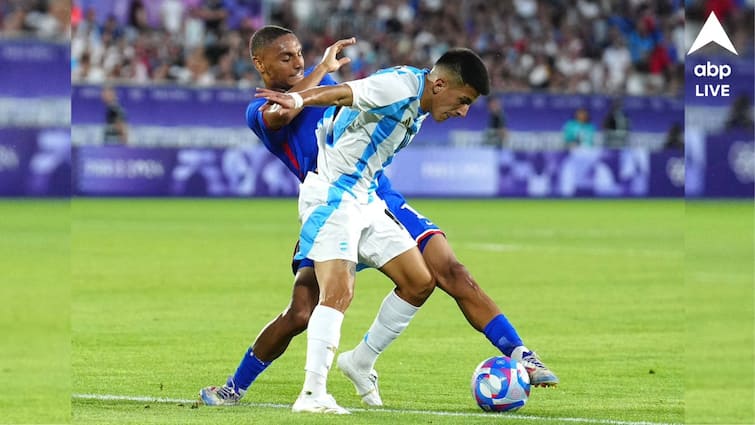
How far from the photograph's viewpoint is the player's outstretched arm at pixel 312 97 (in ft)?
20.9

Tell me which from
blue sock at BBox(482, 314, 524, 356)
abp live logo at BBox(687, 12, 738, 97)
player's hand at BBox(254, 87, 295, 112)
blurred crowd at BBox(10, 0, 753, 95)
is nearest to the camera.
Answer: abp live logo at BBox(687, 12, 738, 97)

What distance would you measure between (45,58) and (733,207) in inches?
976

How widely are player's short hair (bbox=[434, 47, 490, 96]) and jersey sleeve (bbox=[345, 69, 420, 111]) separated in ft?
0.65

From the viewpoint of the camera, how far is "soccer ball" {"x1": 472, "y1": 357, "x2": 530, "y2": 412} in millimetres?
7305

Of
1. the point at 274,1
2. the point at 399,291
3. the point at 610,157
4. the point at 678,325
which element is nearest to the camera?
the point at 399,291

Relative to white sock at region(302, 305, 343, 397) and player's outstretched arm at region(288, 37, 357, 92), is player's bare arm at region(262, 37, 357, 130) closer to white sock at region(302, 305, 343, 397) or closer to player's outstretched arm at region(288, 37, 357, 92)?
player's outstretched arm at region(288, 37, 357, 92)

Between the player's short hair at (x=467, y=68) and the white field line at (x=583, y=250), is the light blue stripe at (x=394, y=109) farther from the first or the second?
the white field line at (x=583, y=250)

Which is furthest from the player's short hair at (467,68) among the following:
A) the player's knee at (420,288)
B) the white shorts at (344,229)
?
the player's knee at (420,288)

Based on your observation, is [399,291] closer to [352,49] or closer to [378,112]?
[378,112]

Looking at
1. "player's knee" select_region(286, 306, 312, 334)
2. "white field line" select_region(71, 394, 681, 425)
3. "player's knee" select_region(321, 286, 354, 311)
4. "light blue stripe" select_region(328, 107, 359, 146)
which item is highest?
"light blue stripe" select_region(328, 107, 359, 146)

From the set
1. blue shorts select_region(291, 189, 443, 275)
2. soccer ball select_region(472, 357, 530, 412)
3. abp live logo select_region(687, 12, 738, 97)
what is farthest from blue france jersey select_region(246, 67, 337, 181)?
abp live logo select_region(687, 12, 738, 97)

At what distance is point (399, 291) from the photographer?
24.9 ft

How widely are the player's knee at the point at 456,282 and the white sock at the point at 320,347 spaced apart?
1.04 metres

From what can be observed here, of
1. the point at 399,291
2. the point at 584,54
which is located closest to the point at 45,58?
the point at 399,291
